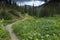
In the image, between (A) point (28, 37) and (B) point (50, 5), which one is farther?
(B) point (50, 5)

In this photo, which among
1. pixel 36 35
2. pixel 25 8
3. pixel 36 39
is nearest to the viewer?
pixel 36 39

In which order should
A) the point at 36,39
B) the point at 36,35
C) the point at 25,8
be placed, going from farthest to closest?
the point at 25,8, the point at 36,35, the point at 36,39

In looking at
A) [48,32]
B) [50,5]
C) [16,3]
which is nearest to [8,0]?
[16,3]

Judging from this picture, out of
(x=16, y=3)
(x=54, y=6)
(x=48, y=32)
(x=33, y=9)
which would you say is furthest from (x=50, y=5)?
(x=48, y=32)

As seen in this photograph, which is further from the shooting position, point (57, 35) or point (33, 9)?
point (33, 9)

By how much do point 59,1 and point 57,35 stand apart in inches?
741

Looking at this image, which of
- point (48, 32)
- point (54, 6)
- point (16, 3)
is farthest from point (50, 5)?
point (48, 32)

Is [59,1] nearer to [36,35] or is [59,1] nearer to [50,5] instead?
[50,5]

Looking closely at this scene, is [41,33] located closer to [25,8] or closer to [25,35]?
[25,35]

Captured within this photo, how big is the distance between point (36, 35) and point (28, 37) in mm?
505

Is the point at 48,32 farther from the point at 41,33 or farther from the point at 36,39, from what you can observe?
the point at 36,39

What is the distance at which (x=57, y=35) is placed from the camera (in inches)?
465

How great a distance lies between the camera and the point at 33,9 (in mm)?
29266

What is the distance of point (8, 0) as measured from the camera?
29094 millimetres
